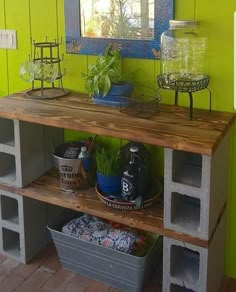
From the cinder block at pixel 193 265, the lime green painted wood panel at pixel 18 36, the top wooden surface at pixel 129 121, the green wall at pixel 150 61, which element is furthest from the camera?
the lime green painted wood panel at pixel 18 36

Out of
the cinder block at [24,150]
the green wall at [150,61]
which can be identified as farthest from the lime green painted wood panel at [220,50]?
the cinder block at [24,150]

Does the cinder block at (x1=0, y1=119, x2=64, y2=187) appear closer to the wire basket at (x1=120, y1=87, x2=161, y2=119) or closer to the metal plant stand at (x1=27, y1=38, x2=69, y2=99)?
the metal plant stand at (x1=27, y1=38, x2=69, y2=99)

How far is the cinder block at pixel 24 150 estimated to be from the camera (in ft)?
6.81

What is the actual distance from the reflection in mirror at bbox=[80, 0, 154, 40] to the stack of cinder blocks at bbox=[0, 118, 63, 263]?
533mm

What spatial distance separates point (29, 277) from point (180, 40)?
1277mm

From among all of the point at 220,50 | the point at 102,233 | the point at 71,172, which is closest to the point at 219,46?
the point at 220,50

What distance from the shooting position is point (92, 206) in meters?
1.98

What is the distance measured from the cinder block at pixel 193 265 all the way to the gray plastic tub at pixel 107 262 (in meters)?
0.13

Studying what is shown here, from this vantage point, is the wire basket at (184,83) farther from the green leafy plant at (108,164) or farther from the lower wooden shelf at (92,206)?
the lower wooden shelf at (92,206)

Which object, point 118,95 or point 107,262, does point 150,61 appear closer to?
point 118,95

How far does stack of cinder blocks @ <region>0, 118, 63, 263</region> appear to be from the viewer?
2.10 meters

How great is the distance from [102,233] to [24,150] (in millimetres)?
517

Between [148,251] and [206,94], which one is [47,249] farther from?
[206,94]

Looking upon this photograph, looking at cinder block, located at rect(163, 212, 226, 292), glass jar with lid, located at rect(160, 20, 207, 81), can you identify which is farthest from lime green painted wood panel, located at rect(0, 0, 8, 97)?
cinder block, located at rect(163, 212, 226, 292)
